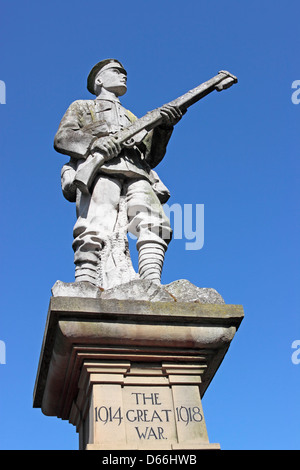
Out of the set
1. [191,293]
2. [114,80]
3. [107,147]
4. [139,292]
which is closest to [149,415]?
[139,292]

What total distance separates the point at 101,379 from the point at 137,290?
82cm

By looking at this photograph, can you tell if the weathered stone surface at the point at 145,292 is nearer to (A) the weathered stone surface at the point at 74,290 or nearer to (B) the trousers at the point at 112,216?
(A) the weathered stone surface at the point at 74,290

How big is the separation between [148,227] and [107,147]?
3.33 ft

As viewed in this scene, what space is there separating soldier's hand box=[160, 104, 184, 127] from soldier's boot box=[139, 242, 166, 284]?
1739mm

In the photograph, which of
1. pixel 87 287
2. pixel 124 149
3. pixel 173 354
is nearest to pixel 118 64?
pixel 124 149

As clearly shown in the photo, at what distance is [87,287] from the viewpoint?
514cm

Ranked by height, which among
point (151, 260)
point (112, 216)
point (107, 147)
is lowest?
point (151, 260)

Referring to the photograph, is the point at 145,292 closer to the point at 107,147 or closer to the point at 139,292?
the point at 139,292

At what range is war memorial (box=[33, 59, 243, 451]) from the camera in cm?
471

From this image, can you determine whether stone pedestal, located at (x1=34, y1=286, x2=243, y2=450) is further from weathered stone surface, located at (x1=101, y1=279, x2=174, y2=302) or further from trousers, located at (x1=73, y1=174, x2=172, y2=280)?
trousers, located at (x1=73, y1=174, x2=172, y2=280)

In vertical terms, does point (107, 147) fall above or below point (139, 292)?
above

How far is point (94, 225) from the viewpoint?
20.0 ft

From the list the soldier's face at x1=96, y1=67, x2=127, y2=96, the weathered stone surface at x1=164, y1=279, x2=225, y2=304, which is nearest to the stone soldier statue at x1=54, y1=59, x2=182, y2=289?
the soldier's face at x1=96, y1=67, x2=127, y2=96
